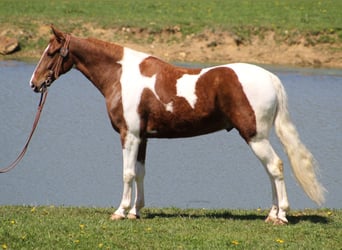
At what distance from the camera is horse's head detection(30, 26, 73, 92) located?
41.0 feet

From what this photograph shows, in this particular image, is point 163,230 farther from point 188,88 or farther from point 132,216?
point 188,88

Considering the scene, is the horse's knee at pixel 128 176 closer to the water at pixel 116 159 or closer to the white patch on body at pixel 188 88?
the white patch on body at pixel 188 88

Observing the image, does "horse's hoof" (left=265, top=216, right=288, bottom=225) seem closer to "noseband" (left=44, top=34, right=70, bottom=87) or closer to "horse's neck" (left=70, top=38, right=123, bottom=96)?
"horse's neck" (left=70, top=38, right=123, bottom=96)

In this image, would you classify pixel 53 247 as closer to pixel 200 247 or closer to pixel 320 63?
pixel 200 247

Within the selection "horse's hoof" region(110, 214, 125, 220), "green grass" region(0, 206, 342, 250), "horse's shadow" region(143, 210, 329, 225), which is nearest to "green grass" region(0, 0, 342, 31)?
"horse's shadow" region(143, 210, 329, 225)

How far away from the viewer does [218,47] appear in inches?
1216

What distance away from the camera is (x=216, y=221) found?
1197 cm

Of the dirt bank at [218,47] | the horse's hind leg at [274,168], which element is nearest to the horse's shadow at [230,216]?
the horse's hind leg at [274,168]

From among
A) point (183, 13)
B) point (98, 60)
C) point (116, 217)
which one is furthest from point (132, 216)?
point (183, 13)

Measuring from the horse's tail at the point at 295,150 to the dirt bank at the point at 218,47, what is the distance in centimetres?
1810

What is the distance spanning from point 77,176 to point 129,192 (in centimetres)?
469

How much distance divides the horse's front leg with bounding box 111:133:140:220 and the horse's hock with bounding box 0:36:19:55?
18.6 metres

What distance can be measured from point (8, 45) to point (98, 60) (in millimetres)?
18354

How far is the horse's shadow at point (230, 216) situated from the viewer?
12.3 metres
